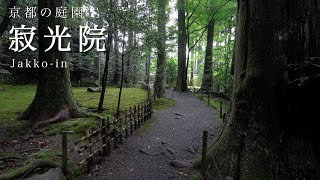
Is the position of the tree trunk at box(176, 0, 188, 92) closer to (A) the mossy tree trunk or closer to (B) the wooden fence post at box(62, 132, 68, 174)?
(A) the mossy tree trunk

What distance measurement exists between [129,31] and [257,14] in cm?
548

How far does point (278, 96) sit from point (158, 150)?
348 centimetres

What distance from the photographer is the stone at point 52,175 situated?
12.0ft

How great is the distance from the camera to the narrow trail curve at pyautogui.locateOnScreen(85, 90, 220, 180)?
15.5 feet

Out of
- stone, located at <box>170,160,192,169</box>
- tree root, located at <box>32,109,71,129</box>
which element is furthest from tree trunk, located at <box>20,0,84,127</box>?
stone, located at <box>170,160,192,169</box>

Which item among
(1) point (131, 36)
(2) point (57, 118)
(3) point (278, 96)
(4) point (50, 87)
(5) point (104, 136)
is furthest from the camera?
(1) point (131, 36)

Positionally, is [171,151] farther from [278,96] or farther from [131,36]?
[131,36]

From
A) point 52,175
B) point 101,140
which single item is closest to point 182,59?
point 101,140

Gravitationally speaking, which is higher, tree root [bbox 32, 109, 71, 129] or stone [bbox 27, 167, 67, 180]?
tree root [bbox 32, 109, 71, 129]

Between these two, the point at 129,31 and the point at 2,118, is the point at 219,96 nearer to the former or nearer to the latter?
the point at 129,31

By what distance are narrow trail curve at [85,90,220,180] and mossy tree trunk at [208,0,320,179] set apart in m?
1.53

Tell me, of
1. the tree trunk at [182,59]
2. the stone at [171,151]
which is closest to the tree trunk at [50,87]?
the stone at [171,151]

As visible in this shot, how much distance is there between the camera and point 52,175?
12.5 feet

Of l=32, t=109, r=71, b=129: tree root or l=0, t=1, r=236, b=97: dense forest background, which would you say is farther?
l=0, t=1, r=236, b=97: dense forest background
